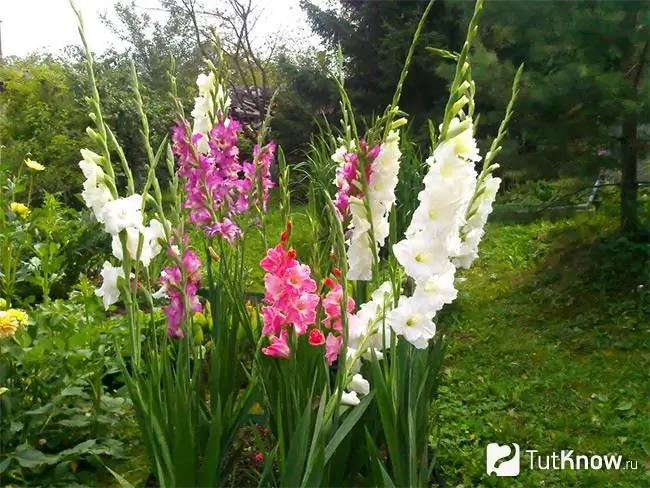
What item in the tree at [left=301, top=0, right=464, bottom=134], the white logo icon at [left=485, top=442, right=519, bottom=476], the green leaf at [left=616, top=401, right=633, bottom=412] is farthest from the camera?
the tree at [left=301, top=0, right=464, bottom=134]

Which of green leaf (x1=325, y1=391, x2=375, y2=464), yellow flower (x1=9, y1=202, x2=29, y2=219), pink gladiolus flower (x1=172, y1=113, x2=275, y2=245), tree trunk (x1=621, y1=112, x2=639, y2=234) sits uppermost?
tree trunk (x1=621, y1=112, x2=639, y2=234)

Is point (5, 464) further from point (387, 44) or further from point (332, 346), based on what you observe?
point (387, 44)

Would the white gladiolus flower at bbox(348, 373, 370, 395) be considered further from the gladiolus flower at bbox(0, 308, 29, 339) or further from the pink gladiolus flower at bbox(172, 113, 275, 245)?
the gladiolus flower at bbox(0, 308, 29, 339)

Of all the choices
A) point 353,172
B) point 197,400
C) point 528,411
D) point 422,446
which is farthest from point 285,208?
point 528,411

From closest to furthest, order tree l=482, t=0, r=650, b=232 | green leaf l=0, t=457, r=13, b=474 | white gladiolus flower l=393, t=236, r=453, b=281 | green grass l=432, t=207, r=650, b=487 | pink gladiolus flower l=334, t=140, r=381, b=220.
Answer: white gladiolus flower l=393, t=236, r=453, b=281, pink gladiolus flower l=334, t=140, r=381, b=220, green leaf l=0, t=457, r=13, b=474, green grass l=432, t=207, r=650, b=487, tree l=482, t=0, r=650, b=232

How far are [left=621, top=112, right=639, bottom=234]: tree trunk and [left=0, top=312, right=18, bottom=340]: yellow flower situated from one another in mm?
2920

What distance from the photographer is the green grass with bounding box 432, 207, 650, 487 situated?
234cm

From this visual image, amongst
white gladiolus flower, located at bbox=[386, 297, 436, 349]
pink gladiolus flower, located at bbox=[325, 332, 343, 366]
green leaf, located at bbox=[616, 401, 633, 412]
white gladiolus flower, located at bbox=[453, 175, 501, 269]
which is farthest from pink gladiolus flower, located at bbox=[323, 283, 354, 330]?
green leaf, located at bbox=[616, 401, 633, 412]

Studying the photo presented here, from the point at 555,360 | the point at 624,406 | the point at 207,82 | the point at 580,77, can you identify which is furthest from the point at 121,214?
the point at 580,77

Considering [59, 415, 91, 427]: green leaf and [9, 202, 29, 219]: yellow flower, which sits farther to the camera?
[9, 202, 29, 219]: yellow flower

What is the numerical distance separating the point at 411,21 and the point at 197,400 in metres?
5.74

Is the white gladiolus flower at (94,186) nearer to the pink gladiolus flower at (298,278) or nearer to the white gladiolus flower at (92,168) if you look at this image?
the white gladiolus flower at (92,168)

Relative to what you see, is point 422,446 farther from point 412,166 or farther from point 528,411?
point 412,166

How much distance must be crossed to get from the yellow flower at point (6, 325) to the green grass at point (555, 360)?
1.26 meters
